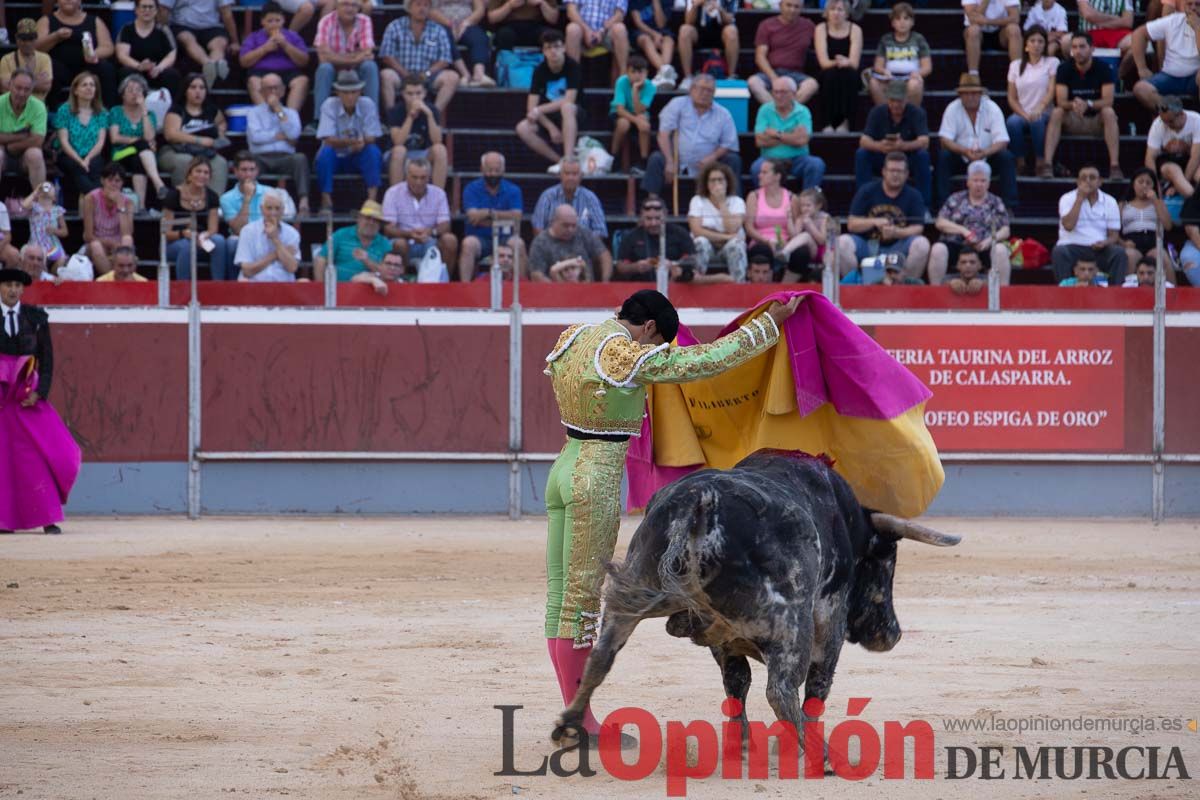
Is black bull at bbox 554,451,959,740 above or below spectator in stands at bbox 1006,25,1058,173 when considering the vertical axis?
below

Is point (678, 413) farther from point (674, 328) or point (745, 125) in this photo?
point (745, 125)

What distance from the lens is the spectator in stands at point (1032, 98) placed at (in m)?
14.5

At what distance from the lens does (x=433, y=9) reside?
1494 cm

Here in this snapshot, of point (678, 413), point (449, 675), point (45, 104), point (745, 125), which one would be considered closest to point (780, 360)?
point (678, 413)

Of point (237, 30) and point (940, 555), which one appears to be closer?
point (940, 555)

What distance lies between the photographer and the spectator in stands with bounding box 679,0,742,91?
14805 mm

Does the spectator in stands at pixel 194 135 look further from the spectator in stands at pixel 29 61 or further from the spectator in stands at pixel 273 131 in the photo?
A: the spectator in stands at pixel 29 61

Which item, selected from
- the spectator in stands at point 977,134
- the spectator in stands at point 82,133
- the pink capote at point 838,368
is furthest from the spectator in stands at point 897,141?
the pink capote at point 838,368

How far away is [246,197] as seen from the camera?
12.8m

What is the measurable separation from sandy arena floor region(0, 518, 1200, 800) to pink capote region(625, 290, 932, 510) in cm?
108

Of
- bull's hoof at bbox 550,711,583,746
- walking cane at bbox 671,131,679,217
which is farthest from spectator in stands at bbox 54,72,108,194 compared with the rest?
bull's hoof at bbox 550,711,583,746

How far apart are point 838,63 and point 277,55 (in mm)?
4970

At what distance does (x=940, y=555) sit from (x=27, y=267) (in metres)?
6.73

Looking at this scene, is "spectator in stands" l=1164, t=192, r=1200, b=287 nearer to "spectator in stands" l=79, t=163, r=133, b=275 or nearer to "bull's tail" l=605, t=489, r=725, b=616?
"spectator in stands" l=79, t=163, r=133, b=275
